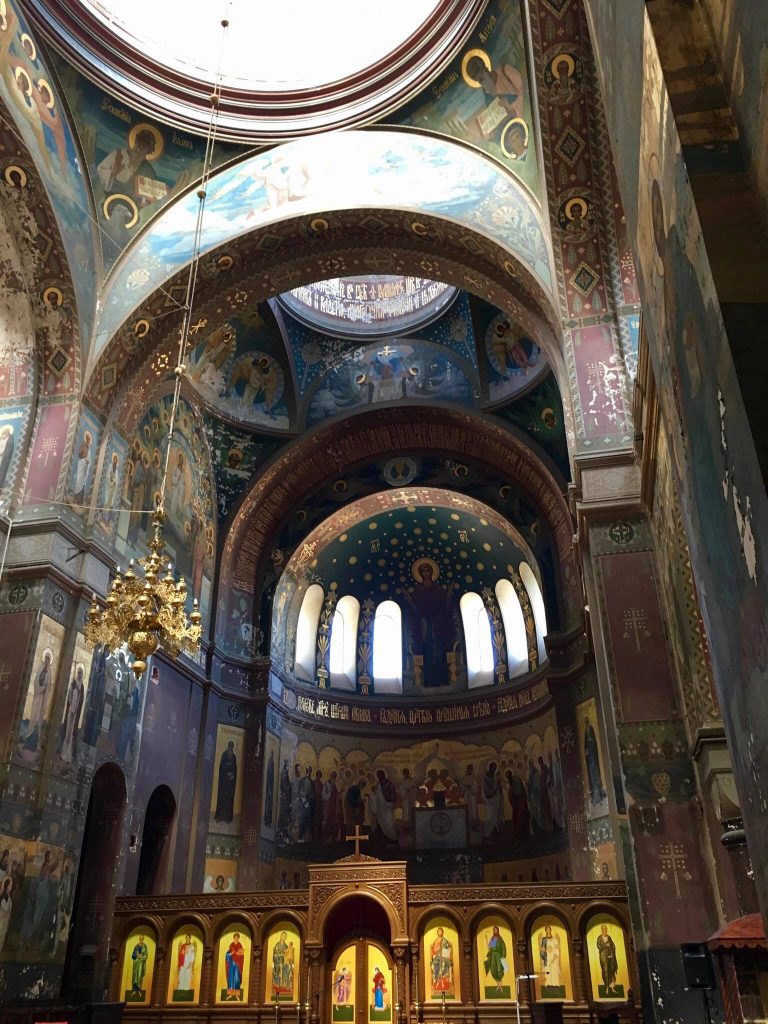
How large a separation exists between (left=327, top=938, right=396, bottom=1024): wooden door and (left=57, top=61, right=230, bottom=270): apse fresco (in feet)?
36.4

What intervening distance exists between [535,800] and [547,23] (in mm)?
14352

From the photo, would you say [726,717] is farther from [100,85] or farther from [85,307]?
[100,85]

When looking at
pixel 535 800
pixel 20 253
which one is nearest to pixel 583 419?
pixel 20 253

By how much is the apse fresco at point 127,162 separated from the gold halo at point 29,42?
90cm

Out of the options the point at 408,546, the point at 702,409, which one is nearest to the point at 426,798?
the point at 408,546

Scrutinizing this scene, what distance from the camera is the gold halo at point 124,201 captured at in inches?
491

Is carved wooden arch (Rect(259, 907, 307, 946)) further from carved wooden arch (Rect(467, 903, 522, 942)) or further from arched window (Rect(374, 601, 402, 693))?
arched window (Rect(374, 601, 402, 693))

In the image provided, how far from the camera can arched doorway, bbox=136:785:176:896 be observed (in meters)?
13.7

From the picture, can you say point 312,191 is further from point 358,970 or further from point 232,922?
point 358,970

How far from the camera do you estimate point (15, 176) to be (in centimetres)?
1120

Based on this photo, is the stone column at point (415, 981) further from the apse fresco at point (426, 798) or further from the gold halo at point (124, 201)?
the gold halo at point (124, 201)

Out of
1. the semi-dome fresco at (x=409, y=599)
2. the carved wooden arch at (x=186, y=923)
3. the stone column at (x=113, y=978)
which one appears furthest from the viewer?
the semi-dome fresco at (x=409, y=599)

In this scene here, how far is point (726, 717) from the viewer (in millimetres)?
3875

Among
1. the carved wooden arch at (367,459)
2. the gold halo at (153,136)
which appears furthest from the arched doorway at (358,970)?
the gold halo at (153,136)
